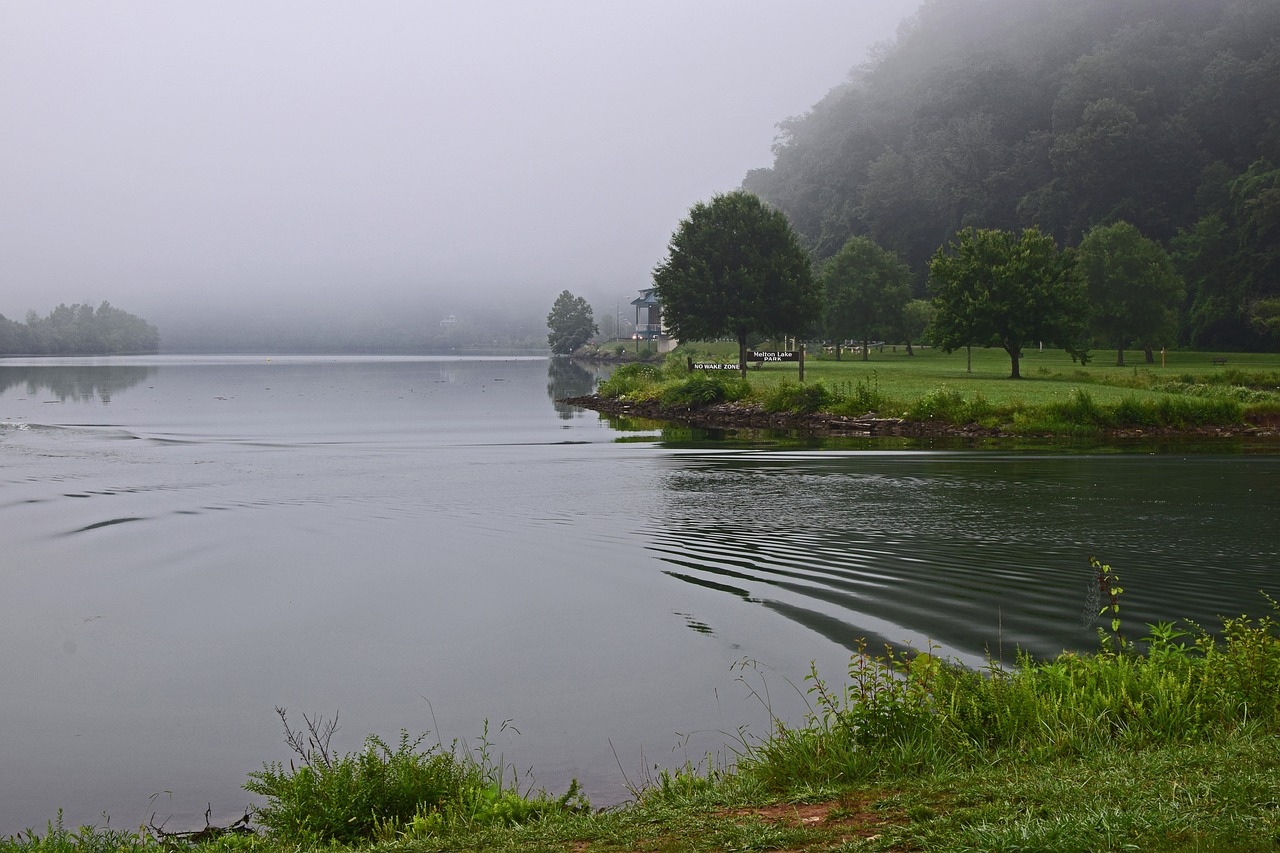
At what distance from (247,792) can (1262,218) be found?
9256cm

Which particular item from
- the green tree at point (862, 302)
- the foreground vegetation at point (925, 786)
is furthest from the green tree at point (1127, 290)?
the foreground vegetation at point (925, 786)

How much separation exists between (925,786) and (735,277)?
203ft

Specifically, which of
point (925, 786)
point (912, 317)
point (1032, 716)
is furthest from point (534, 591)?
point (912, 317)

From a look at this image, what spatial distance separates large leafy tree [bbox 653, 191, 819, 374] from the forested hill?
113 feet

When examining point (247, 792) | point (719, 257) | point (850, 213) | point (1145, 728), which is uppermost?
point (850, 213)

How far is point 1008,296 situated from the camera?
53750 millimetres

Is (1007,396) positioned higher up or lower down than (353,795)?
higher up

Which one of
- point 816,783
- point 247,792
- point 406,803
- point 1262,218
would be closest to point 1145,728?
point 816,783

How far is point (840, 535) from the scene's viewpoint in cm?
1648

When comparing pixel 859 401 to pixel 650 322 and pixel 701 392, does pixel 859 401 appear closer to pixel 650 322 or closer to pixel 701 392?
pixel 701 392

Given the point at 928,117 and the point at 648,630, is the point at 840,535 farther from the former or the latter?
the point at 928,117

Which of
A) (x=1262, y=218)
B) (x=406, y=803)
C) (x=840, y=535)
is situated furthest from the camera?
(x=1262, y=218)

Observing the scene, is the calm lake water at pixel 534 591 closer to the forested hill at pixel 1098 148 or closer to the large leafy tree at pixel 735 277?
the large leafy tree at pixel 735 277

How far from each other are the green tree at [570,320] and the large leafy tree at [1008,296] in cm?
14054
